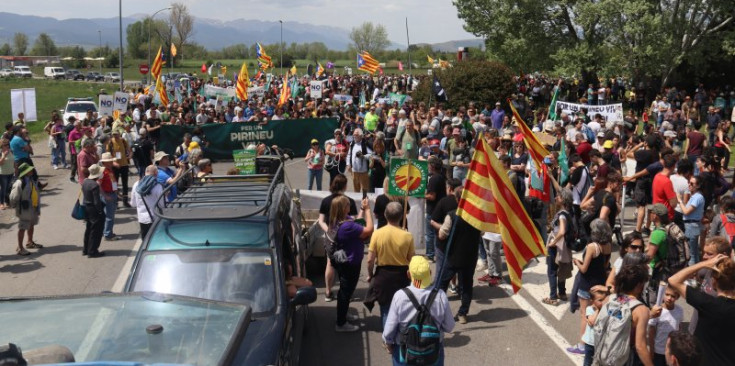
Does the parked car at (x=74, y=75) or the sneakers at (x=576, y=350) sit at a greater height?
the parked car at (x=74, y=75)

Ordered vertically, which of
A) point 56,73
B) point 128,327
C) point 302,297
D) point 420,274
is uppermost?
point 56,73

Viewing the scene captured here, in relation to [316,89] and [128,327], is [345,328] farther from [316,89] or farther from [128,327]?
[316,89]

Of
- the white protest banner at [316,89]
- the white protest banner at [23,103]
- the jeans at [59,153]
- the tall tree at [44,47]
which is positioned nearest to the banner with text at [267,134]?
the jeans at [59,153]

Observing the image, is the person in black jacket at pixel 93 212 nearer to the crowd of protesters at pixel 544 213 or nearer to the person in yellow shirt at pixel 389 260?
the crowd of protesters at pixel 544 213

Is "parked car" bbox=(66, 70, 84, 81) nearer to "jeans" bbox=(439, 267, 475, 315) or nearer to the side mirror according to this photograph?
"jeans" bbox=(439, 267, 475, 315)

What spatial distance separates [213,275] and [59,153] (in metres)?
16.8

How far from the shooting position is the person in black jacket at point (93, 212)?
38.2 ft

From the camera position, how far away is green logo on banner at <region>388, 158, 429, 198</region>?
11.2m

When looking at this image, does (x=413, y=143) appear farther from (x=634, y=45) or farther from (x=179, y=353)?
(x=634, y=45)

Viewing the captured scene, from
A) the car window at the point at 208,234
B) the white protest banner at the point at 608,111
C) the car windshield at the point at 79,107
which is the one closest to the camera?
the car window at the point at 208,234

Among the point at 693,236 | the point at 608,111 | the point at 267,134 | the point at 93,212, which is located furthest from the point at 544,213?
the point at 267,134

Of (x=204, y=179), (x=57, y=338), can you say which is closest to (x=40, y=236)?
(x=204, y=179)

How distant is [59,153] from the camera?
21516 millimetres

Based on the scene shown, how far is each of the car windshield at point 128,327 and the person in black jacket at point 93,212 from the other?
7.85 metres
